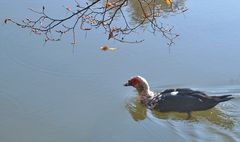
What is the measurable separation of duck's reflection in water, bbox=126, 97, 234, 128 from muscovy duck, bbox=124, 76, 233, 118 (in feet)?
0.20

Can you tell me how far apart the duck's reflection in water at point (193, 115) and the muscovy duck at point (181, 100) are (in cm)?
6

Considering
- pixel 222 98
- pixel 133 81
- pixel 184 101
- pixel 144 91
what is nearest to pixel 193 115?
pixel 184 101

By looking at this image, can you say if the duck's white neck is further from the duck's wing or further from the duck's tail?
the duck's tail

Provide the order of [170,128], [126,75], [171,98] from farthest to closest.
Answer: [126,75], [171,98], [170,128]

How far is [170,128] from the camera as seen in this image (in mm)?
5602

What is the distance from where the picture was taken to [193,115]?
6.03 meters

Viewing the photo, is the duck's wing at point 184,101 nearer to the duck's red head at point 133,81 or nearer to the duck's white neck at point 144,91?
the duck's white neck at point 144,91

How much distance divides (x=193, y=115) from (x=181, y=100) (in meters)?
0.23

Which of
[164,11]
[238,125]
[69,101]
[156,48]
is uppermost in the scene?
[164,11]

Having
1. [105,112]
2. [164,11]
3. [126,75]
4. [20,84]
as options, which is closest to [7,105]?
[20,84]

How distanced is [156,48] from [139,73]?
2.23 ft

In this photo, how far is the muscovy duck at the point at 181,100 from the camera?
19.4 feet

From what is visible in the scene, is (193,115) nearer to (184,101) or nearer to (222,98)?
(184,101)

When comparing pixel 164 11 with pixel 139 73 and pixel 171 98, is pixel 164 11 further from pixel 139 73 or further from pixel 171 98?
pixel 171 98
